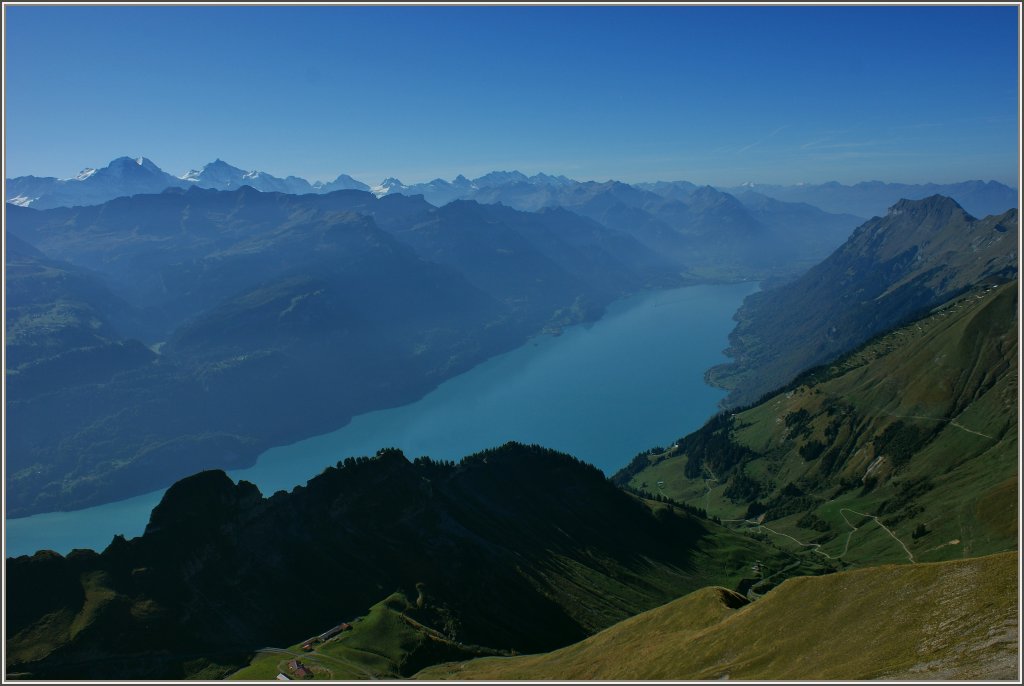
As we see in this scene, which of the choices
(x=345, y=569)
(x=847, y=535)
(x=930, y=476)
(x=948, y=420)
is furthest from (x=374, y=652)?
(x=948, y=420)

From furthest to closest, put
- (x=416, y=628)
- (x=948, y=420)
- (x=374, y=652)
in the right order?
(x=948, y=420) < (x=416, y=628) < (x=374, y=652)

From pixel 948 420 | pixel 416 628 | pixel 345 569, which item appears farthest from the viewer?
pixel 948 420

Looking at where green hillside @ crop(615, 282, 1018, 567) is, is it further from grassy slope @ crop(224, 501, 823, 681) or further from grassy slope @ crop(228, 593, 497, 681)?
grassy slope @ crop(228, 593, 497, 681)

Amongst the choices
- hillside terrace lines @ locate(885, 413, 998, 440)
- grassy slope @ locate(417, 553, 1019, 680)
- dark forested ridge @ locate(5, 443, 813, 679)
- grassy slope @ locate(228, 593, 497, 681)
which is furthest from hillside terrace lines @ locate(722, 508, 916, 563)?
grassy slope @ locate(228, 593, 497, 681)

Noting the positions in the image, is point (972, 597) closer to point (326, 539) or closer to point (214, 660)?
point (214, 660)

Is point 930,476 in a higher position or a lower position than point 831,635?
lower

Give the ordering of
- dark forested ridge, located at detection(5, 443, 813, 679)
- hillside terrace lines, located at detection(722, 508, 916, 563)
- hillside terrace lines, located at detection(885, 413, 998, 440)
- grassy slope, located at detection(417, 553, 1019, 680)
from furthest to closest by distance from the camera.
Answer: hillside terrace lines, located at detection(885, 413, 998, 440) < hillside terrace lines, located at detection(722, 508, 916, 563) < dark forested ridge, located at detection(5, 443, 813, 679) < grassy slope, located at detection(417, 553, 1019, 680)

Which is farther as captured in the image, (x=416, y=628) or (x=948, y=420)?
(x=948, y=420)

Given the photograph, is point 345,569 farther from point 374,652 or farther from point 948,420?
point 948,420

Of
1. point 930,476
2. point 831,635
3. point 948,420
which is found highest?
Answer: point 831,635
